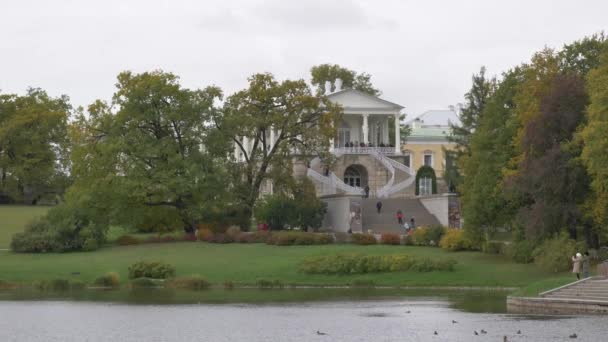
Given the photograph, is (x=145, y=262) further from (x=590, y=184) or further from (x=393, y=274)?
(x=590, y=184)

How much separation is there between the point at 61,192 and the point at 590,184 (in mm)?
65218

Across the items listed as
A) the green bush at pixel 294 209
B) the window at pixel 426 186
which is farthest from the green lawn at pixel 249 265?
the window at pixel 426 186

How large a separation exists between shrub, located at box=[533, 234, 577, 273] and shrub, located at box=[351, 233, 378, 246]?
14478mm

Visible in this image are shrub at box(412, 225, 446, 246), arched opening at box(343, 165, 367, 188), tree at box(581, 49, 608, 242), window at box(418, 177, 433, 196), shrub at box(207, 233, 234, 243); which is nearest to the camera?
tree at box(581, 49, 608, 242)

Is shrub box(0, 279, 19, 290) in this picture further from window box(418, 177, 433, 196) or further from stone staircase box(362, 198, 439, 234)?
window box(418, 177, 433, 196)

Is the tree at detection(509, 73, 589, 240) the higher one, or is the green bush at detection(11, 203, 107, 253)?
the tree at detection(509, 73, 589, 240)

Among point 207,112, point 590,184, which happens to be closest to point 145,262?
point 207,112

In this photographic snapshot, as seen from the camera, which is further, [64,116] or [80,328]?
[64,116]

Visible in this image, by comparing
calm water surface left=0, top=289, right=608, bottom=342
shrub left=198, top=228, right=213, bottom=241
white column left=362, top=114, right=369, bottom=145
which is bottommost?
calm water surface left=0, top=289, right=608, bottom=342

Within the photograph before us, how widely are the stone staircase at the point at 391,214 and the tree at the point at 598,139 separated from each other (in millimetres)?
22886

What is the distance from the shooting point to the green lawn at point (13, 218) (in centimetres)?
8038

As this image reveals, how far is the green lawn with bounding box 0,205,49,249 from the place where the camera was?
80375 mm

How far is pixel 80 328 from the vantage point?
38250 millimetres

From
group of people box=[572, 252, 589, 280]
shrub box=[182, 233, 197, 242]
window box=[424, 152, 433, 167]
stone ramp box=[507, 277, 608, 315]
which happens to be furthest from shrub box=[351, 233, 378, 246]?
window box=[424, 152, 433, 167]
